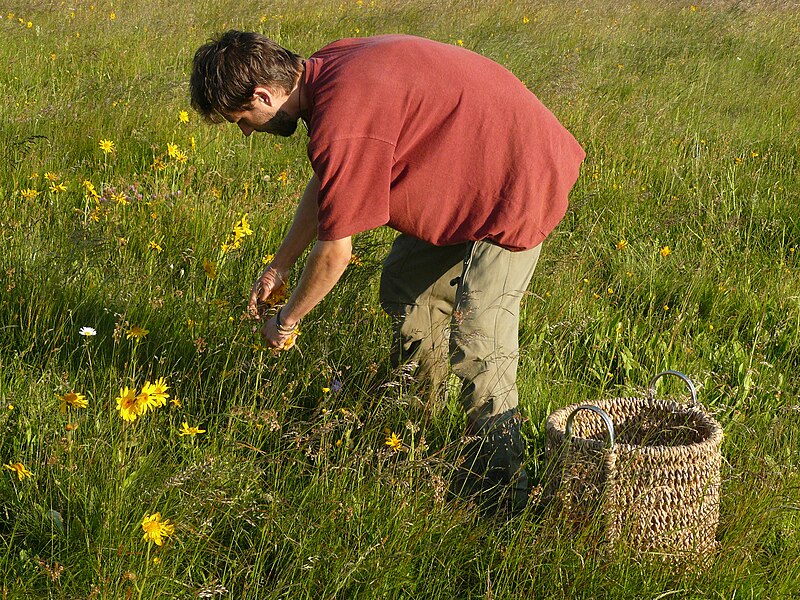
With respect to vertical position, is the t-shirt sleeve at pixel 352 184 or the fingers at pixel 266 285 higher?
the t-shirt sleeve at pixel 352 184

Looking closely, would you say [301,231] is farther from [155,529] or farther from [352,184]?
[155,529]

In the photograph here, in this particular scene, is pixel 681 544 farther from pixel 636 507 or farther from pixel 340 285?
pixel 340 285

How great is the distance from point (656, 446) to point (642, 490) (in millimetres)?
239

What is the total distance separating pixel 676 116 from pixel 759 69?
242 cm

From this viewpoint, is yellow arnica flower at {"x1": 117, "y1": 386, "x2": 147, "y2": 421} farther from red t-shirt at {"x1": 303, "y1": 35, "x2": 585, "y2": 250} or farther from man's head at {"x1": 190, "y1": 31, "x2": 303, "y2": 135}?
man's head at {"x1": 190, "y1": 31, "x2": 303, "y2": 135}

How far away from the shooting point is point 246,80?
7.70 feet

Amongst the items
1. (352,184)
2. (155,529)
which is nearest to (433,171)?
(352,184)

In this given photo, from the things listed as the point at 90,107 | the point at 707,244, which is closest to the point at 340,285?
the point at 707,244

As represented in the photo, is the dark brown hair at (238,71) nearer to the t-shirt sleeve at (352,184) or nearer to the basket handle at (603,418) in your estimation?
the t-shirt sleeve at (352,184)

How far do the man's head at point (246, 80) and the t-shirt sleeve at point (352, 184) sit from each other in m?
0.27

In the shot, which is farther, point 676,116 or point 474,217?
point 676,116

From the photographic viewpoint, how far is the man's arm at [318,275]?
2.29m

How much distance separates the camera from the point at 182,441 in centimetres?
254

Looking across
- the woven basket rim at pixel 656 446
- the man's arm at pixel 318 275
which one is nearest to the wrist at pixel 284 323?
the man's arm at pixel 318 275
